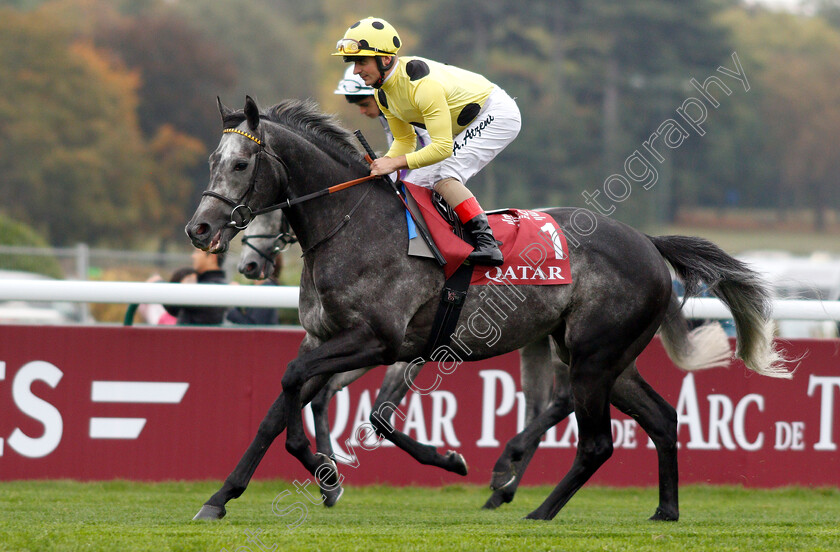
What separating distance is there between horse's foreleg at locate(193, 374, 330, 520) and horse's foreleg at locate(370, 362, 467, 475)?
86 cm

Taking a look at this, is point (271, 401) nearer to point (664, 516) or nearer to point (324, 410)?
point (324, 410)

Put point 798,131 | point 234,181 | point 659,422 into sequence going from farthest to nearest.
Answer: point 798,131, point 659,422, point 234,181

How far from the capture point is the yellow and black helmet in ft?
16.0

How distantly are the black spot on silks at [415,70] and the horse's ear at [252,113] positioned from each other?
0.72 m

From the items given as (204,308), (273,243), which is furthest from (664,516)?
(204,308)

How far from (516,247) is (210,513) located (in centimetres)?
189

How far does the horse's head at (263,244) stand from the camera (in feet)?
21.7

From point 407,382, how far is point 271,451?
3.89ft

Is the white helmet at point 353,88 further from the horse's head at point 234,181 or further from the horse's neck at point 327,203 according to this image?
the horse's head at point 234,181

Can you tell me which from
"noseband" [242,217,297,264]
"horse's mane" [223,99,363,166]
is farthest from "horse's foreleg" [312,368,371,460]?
"horse's mane" [223,99,363,166]

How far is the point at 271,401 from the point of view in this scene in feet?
21.6

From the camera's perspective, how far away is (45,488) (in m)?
6.20

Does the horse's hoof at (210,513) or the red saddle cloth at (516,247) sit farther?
the red saddle cloth at (516,247)

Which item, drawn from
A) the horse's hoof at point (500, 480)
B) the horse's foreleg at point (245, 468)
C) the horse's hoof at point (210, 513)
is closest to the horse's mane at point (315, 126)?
the horse's foreleg at point (245, 468)
